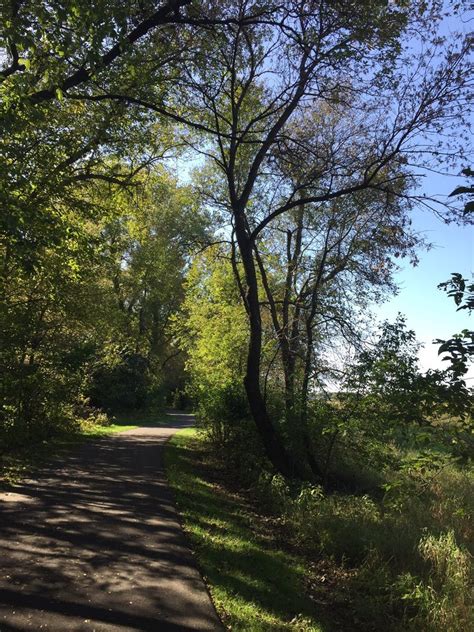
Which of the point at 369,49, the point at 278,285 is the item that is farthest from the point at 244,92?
the point at 278,285

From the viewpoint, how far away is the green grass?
5059 mm

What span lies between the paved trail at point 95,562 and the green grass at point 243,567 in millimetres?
237

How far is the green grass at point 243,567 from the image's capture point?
506 cm

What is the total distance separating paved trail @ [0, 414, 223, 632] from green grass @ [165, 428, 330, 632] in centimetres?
24

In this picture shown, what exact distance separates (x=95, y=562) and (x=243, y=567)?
6.11 ft

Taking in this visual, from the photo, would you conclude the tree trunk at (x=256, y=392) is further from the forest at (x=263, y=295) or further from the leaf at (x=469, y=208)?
the leaf at (x=469, y=208)

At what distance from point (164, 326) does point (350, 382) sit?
3826 centimetres

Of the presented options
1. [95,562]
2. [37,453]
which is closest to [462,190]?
[95,562]

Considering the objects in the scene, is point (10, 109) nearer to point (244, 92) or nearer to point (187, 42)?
point (187, 42)

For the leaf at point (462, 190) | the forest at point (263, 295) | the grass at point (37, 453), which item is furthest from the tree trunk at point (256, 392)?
the leaf at point (462, 190)

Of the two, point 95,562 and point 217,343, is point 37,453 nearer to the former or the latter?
point 217,343

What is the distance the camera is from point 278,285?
17.8 metres

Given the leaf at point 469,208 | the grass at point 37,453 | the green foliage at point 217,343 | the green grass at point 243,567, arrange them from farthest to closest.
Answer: the green foliage at point 217,343, the grass at point 37,453, the green grass at point 243,567, the leaf at point 469,208

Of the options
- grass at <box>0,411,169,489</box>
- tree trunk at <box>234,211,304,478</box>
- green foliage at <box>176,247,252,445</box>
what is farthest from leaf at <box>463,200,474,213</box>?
green foliage at <box>176,247,252,445</box>
